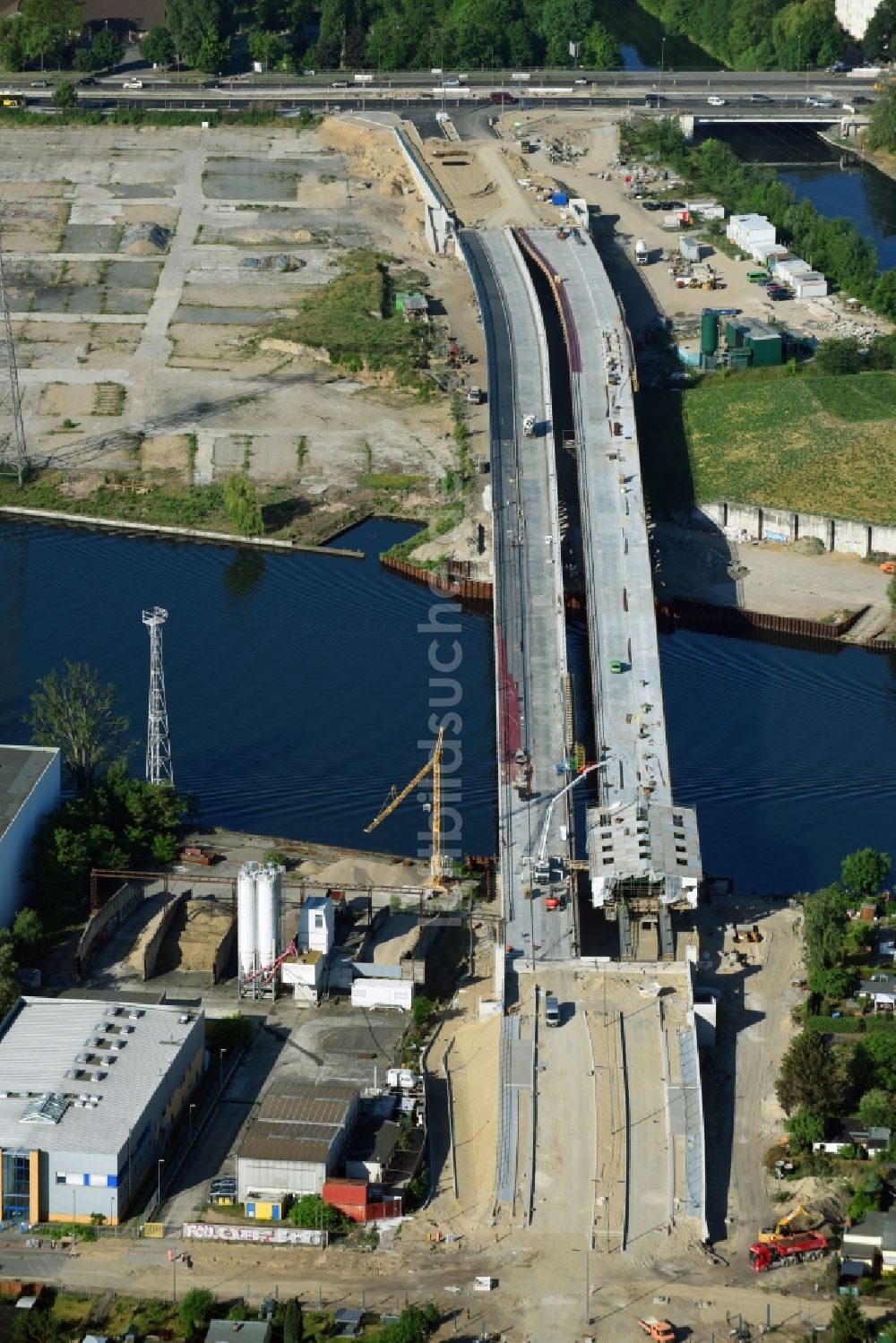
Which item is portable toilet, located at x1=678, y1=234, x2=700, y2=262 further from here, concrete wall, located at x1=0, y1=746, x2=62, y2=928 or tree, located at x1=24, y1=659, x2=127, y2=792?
concrete wall, located at x1=0, y1=746, x2=62, y2=928

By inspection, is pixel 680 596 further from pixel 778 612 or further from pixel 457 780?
pixel 457 780

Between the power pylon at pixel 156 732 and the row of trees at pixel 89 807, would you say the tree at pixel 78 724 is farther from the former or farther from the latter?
the power pylon at pixel 156 732

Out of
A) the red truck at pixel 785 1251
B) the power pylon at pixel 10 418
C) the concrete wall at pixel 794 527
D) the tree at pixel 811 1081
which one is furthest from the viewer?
the power pylon at pixel 10 418

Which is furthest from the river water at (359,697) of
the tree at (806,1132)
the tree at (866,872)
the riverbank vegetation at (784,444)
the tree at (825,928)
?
the tree at (806,1132)

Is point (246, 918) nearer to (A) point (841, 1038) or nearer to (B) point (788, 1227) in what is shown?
(A) point (841, 1038)

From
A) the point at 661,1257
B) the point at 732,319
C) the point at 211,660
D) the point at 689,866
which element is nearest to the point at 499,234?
the point at 732,319

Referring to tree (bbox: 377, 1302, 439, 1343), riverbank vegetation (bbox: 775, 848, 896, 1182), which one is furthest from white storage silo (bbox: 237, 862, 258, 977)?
tree (bbox: 377, 1302, 439, 1343)
